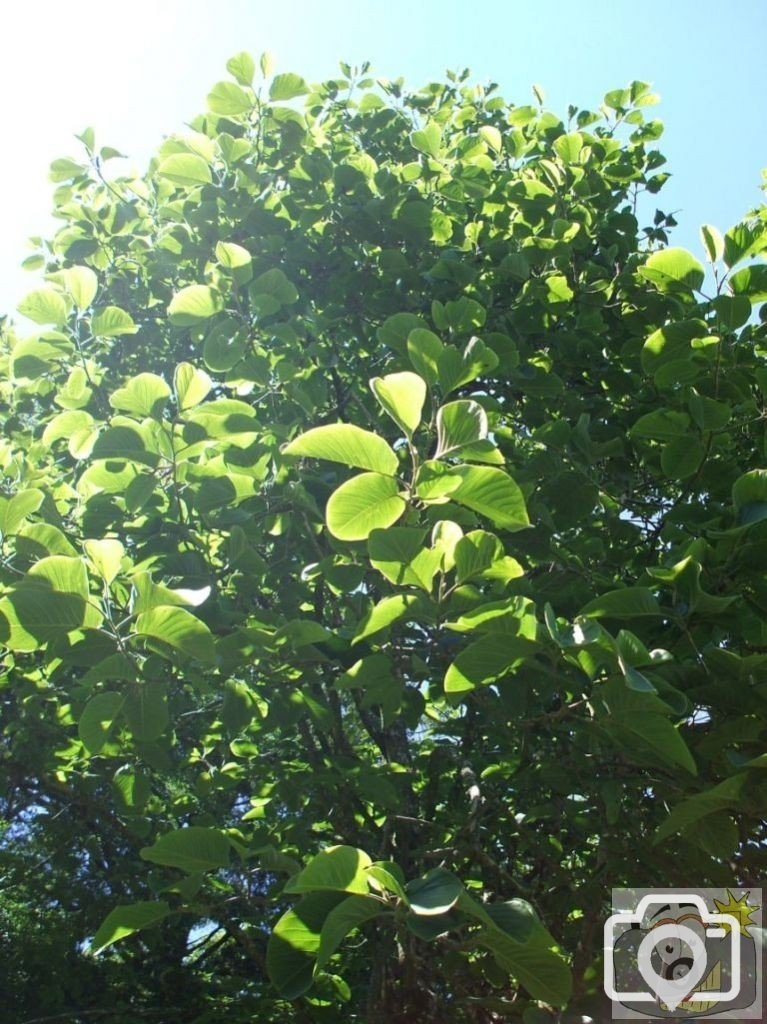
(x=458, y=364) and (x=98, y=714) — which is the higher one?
(x=458, y=364)

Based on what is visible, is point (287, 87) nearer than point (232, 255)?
No

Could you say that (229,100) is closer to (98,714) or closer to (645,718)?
(98,714)

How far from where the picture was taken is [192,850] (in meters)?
1.95

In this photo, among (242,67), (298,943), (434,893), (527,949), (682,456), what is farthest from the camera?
(242,67)

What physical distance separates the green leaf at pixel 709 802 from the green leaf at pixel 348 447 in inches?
38.2

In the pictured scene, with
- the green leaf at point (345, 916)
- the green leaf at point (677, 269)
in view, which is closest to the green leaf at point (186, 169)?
the green leaf at point (677, 269)

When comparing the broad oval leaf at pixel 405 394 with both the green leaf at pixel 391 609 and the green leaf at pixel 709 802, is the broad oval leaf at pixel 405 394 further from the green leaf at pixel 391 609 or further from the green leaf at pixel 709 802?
the green leaf at pixel 709 802

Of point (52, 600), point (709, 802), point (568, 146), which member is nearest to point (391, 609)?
point (52, 600)

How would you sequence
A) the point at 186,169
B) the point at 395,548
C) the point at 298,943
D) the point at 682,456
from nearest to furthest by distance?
Result: 1. the point at 395,548
2. the point at 298,943
3. the point at 682,456
4. the point at 186,169

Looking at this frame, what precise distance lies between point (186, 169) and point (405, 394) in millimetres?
1859

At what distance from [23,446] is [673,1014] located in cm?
386

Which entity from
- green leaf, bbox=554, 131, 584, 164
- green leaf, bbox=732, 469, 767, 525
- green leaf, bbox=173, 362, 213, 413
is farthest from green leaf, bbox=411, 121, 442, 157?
green leaf, bbox=732, 469, 767, 525

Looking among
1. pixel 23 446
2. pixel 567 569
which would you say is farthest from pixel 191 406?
pixel 23 446

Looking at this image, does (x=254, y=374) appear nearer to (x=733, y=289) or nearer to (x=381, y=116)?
(x=733, y=289)
